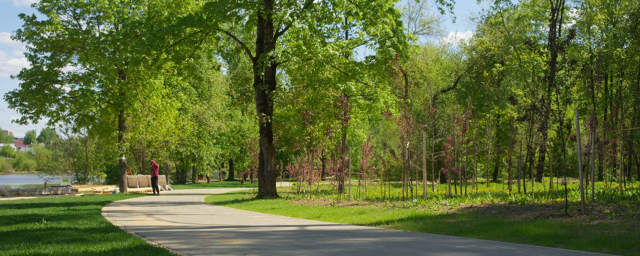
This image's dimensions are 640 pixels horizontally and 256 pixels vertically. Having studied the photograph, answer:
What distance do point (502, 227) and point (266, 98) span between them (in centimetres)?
1224

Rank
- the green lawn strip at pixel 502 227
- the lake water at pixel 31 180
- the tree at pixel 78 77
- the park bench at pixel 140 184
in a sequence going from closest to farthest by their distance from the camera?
the green lawn strip at pixel 502 227 < the tree at pixel 78 77 < the park bench at pixel 140 184 < the lake water at pixel 31 180

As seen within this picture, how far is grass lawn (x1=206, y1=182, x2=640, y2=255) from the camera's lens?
334 inches

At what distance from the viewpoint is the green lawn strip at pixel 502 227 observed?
824 centimetres

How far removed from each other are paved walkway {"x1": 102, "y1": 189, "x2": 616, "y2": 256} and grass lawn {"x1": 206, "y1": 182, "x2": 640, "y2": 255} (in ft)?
1.81

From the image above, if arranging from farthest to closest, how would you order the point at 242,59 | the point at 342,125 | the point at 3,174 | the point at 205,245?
the point at 3,174 < the point at 242,59 < the point at 342,125 < the point at 205,245

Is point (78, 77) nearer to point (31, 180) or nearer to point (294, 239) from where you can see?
point (294, 239)

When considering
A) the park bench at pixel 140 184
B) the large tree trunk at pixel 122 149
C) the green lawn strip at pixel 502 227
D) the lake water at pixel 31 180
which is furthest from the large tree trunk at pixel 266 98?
the lake water at pixel 31 180

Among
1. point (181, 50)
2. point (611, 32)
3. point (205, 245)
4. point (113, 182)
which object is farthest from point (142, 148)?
point (205, 245)

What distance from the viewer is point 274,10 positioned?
1894cm

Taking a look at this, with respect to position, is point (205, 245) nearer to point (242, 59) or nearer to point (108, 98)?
point (108, 98)

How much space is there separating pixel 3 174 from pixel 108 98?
11966cm

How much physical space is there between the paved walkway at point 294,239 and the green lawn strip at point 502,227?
20.3 inches

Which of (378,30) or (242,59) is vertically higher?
(242,59)

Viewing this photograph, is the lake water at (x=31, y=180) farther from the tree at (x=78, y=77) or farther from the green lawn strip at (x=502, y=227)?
the green lawn strip at (x=502, y=227)
